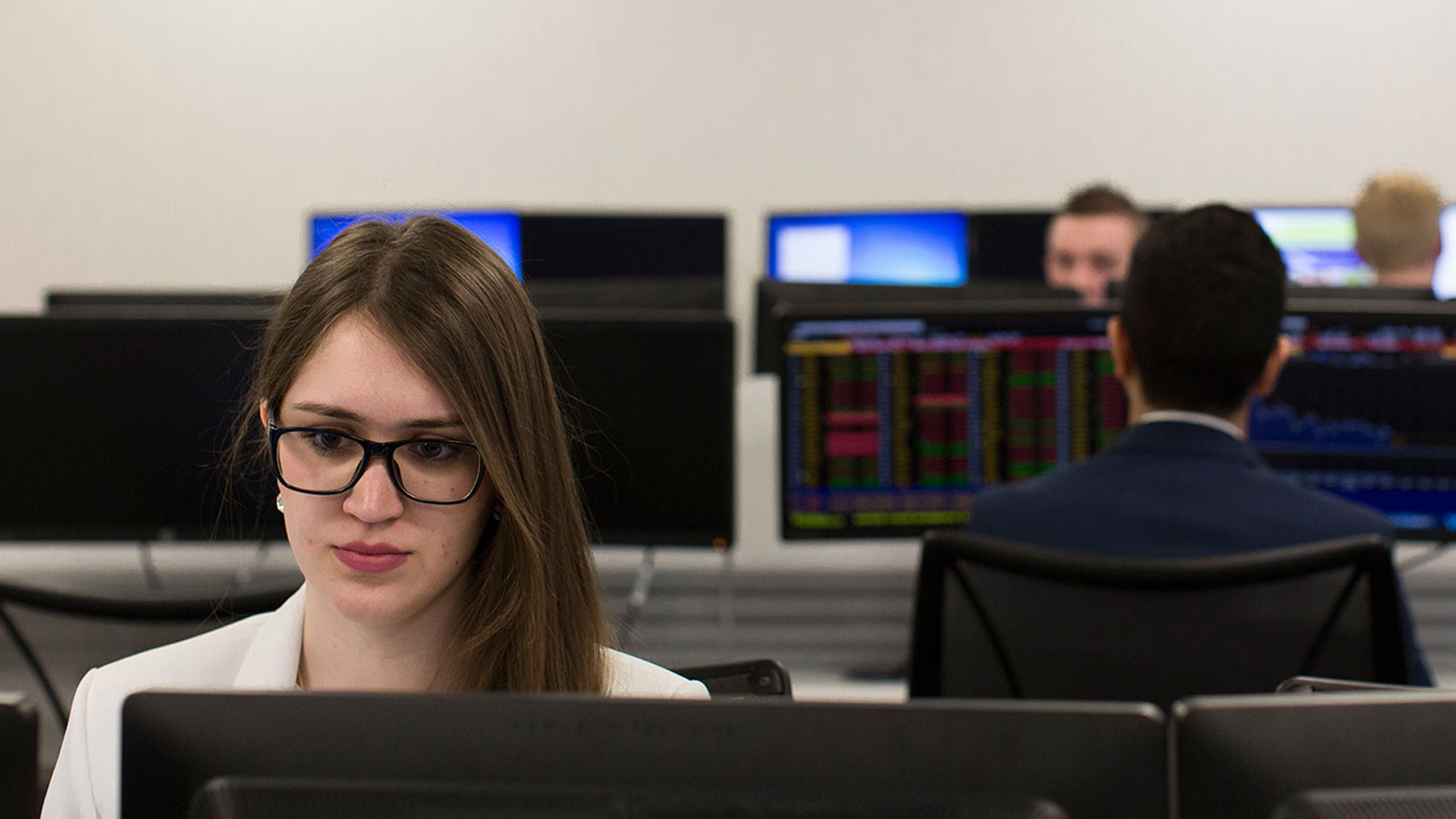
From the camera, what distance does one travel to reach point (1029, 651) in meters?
1.25

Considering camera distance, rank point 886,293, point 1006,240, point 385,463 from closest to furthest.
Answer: point 385,463
point 886,293
point 1006,240

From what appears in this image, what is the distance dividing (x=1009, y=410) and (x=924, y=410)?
0.13 metres

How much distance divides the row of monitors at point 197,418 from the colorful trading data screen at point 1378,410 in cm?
85

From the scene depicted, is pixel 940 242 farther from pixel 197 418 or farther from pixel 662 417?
pixel 197 418

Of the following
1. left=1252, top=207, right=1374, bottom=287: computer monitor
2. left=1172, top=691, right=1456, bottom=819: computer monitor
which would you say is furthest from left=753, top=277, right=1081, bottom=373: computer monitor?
left=1252, top=207, right=1374, bottom=287: computer monitor

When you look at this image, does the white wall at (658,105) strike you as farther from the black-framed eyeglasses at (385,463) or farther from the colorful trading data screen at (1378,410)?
the black-framed eyeglasses at (385,463)

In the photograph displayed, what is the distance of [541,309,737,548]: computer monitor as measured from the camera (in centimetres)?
189

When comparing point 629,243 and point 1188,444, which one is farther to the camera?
point 629,243

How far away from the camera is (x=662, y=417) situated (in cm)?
190

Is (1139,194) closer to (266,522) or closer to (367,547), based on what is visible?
(266,522)

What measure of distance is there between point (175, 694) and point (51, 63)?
5346 mm

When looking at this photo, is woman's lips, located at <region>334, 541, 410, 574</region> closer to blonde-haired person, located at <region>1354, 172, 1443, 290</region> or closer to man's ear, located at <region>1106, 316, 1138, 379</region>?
man's ear, located at <region>1106, 316, 1138, 379</region>

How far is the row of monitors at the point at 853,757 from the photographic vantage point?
1.62 feet

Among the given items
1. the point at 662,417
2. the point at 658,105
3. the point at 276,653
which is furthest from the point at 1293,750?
the point at 658,105
